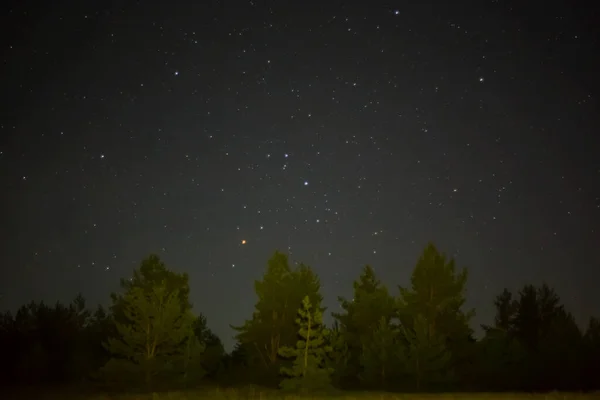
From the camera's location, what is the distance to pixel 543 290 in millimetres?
70125

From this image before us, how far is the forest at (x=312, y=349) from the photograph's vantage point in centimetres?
3528

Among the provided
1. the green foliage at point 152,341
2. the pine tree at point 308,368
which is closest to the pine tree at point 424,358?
the pine tree at point 308,368

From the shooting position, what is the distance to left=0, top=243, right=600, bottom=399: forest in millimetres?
35281

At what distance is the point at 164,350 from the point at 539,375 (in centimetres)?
2977

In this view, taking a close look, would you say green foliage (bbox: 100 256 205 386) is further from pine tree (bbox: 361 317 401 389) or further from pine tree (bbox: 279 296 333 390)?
pine tree (bbox: 361 317 401 389)

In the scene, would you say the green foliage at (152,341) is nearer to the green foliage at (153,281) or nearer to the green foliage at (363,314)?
the green foliage at (153,281)

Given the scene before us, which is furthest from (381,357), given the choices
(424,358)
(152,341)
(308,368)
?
(152,341)

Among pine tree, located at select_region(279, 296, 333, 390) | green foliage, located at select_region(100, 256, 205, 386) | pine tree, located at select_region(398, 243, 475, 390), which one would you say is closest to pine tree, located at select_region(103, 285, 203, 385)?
green foliage, located at select_region(100, 256, 205, 386)

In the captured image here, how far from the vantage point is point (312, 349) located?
36375 millimetres

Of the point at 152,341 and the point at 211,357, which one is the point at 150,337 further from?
the point at 211,357

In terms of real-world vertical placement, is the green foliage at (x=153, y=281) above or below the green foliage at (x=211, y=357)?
above

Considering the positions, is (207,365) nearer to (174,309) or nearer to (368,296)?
(368,296)

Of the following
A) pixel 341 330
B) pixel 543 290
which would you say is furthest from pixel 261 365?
pixel 543 290

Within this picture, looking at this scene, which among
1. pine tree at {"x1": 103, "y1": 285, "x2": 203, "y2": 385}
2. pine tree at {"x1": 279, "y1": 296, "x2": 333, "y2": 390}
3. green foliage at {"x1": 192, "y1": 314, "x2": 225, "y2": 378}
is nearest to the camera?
pine tree at {"x1": 279, "y1": 296, "x2": 333, "y2": 390}
